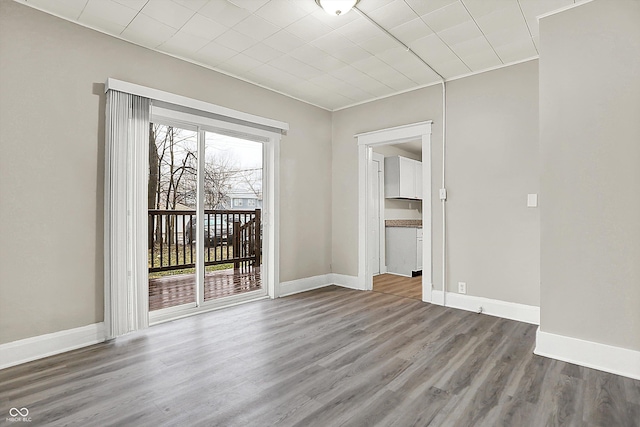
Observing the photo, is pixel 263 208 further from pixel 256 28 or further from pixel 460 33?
pixel 460 33

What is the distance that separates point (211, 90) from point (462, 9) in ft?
8.72

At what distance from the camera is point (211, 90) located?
3.81m

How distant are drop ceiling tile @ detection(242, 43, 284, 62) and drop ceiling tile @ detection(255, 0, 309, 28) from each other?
0.47 metres

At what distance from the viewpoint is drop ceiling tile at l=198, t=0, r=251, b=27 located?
8.54 feet

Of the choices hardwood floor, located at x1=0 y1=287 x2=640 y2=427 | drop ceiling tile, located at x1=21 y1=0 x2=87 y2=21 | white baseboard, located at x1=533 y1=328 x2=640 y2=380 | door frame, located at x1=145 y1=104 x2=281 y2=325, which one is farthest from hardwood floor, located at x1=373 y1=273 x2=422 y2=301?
drop ceiling tile, located at x1=21 y1=0 x2=87 y2=21

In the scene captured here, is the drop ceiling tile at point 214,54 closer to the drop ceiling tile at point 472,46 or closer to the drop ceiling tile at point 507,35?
the drop ceiling tile at point 472,46

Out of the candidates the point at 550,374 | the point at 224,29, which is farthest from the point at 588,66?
the point at 224,29

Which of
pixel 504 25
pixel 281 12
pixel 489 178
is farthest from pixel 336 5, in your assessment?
pixel 489 178

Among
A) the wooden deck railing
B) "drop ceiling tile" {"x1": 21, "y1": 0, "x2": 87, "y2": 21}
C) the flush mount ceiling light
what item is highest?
"drop ceiling tile" {"x1": 21, "y1": 0, "x2": 87, "y2": 21}

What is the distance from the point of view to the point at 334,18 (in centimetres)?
279

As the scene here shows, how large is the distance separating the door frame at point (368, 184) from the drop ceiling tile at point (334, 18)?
188 cm

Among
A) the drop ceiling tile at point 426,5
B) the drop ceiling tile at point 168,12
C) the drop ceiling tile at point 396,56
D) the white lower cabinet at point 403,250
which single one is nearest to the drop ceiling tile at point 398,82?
the drop ceiling tile at point 396,56

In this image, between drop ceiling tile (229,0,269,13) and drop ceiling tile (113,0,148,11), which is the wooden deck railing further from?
drop ceiling tile (229,0,269,13)

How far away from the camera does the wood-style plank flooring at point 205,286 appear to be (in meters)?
3.89
